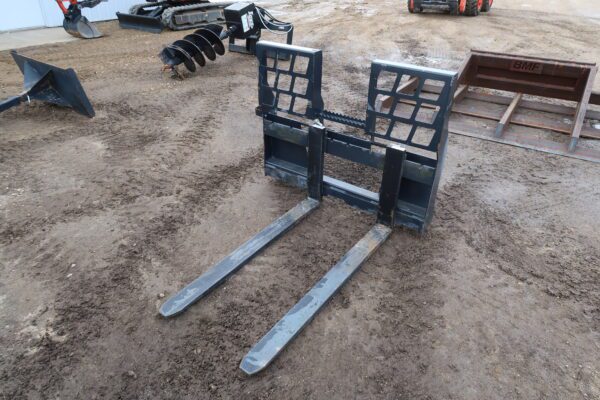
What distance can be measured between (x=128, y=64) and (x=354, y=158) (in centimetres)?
624

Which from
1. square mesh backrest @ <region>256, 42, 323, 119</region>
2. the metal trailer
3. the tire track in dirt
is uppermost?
square mesh backrest @ <region>256, 42, 323, 119</region>

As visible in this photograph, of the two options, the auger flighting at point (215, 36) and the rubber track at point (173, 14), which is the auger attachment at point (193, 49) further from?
the rubber track at point (173, 14)

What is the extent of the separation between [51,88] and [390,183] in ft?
16.3

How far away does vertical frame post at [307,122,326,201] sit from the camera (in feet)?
11.6

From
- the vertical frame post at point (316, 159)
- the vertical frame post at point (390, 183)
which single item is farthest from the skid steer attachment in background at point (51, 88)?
the vertical frame post at point (390, 183)

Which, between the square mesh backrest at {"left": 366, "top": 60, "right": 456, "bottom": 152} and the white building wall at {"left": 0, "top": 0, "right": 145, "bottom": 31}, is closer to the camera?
the square mesh backrest at {"left": 366, "top": 60, "right": 456, "bottom": 152}

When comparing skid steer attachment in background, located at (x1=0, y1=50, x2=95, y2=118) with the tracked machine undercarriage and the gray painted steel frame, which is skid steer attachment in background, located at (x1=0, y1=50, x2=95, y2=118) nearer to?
the gray painted steel frame

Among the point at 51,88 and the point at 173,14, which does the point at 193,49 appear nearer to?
the point at 51,88

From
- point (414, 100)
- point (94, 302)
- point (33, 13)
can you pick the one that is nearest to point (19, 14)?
point (33, 13)

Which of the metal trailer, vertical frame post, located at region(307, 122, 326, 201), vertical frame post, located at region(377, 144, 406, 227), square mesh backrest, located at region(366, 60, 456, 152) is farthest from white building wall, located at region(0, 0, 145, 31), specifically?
vertical frame post, located at region(377, 144, 406, 227)

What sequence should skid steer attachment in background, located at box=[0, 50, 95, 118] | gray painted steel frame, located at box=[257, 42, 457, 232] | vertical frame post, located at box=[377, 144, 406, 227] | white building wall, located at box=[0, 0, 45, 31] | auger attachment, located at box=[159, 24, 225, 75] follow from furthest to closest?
1. white building wall, located at box=[0, 0, 45, 31]
2. auger attachment, located at box=[159, 24, 225, 75]
3. skid steer attachment in background, located at box=[0, 50, 95, 118]
4. vertical frame post, located at box=[377, 144, 406, 227]
5. gray painted steel frame, located at box=[257, 42, 457, 232]

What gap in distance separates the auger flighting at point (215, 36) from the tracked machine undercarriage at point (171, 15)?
326 cm

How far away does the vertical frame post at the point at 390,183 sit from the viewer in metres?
3.17

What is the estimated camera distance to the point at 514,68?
19.9 ft
